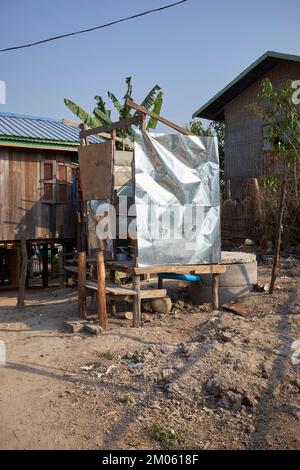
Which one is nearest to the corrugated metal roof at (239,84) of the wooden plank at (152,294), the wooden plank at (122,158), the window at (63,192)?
the window at (63,192)

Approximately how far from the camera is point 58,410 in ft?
15.9

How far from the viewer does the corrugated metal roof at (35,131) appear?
12.5 metres

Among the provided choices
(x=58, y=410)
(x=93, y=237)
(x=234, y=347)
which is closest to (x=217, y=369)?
(x=234, y=347)

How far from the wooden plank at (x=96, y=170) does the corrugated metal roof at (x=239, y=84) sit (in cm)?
892

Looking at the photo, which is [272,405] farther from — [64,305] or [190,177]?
[64,305]

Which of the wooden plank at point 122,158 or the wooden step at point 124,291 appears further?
the wooden plank at point 122,158

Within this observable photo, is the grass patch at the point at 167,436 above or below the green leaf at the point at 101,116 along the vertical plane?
below

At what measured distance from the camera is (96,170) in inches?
346

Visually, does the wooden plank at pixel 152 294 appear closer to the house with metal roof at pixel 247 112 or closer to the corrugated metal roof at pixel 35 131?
the corrugated metal roof at pixel 35 131

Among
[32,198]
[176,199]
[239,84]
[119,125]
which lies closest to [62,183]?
[32,198]

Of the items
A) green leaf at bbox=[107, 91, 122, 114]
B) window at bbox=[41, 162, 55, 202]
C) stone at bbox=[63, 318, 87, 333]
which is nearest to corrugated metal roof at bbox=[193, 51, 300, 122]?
green leaf at bbox=[107, 91, 122, 114]

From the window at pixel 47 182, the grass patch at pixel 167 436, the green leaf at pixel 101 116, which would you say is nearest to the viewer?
the grass patch at pixel 167 436

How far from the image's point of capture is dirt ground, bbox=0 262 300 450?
4324 mm

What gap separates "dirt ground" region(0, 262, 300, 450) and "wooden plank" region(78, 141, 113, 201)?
2523 millimetres
